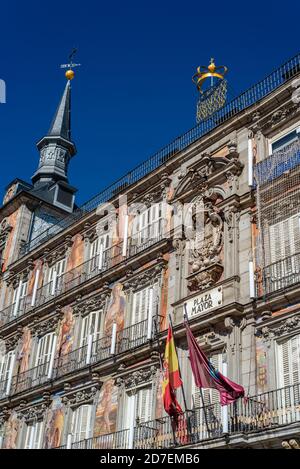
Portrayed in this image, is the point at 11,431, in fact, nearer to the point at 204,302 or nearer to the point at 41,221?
the point at 204,302

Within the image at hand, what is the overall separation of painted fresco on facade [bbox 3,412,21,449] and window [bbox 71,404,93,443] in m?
3.87

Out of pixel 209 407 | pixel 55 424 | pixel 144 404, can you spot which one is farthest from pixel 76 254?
pixel 209 407

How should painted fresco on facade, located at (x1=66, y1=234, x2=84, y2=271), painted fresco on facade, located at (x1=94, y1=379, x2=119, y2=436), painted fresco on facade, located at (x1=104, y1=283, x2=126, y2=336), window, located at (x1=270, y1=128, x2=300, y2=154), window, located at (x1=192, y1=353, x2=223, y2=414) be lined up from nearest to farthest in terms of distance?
window, located at (x1=192, y1=353, x2=223, y2=414) < window, located at (x1=270, y1=128, x2=300, y2=154) < painted fresco on facade, located at (x1=94, y1=379, x2=119, y2=436) < painted fresco on facade, located at (x1=104, y1=283, x2=126, y2=336) < painted fresco on facade, located at (x1=66, y1=234, x2=84, y2=271)

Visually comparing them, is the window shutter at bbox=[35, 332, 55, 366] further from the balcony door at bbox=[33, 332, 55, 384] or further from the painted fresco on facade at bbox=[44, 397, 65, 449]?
the painted fresco on facade at bbox=[44, 397, 65, 449]

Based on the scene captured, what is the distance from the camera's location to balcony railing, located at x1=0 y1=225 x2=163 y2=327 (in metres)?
26.4

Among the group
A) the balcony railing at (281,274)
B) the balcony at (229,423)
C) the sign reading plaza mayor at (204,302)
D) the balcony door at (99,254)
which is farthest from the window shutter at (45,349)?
the balcony railing at (281,274)

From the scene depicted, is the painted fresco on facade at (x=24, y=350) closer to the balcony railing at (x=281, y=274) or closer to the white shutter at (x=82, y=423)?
the white shutter at (x=82, y=423)

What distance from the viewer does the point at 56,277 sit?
30.7 metres

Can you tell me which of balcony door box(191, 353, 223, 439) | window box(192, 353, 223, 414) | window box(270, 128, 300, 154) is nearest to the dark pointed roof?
window box(270, 128, 300, 154)

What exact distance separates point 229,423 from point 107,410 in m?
6.65

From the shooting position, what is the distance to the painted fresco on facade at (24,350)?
29.6m

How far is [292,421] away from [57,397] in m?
12.0

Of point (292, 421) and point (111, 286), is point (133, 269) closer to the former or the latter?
point (111, 286)
